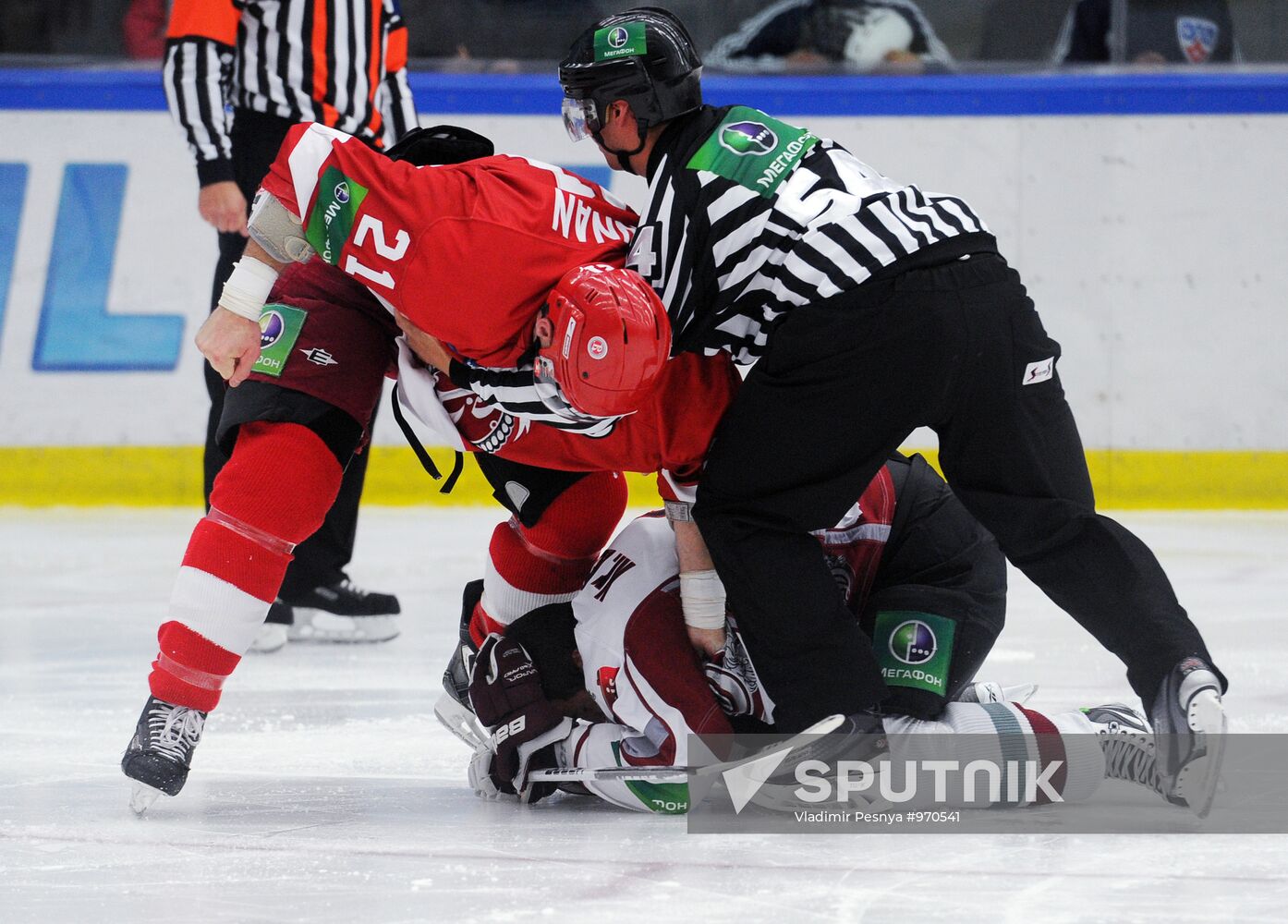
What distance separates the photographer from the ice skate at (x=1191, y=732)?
5.48ft

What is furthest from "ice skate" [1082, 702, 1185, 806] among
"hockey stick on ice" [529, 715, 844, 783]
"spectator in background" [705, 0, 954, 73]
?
"spectator in background" [705, 0, 954, 73]

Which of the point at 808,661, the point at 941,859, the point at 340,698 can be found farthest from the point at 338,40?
the point at 941,859

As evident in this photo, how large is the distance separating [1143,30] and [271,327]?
3.65m

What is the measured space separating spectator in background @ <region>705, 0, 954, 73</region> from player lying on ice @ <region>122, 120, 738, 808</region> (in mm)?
3109

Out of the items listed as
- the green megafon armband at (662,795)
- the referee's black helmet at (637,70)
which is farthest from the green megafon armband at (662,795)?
the referee's black helmet at (637,70)

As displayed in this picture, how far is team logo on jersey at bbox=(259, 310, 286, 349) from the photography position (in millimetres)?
1884

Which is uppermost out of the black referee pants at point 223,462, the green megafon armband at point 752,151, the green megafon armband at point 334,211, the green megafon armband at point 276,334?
the green megafon armband at point 752,151

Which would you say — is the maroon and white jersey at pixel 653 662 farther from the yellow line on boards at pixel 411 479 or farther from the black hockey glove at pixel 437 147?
the yellow line on boards at pixel 411 479

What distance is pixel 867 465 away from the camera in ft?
5.83

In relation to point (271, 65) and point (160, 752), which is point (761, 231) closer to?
point (160, 752)

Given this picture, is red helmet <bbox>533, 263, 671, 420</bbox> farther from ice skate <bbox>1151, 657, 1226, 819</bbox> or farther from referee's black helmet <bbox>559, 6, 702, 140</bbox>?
ice skate <bbox>1151, 657, 1226, 819</bbox>

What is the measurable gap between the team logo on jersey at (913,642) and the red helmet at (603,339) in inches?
16.4

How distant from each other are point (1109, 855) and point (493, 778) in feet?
2.25

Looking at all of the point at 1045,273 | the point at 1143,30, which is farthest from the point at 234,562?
the point at 1143,30
